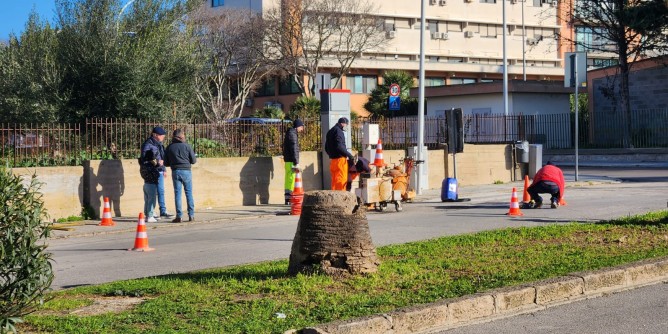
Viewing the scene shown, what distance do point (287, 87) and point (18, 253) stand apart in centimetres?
5666

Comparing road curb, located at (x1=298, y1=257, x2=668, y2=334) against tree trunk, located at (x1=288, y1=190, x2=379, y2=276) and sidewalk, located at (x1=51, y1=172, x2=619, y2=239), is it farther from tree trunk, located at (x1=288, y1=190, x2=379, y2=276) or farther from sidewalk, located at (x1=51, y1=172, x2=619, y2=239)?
sidewalk, located at (x1=51, y1=172, x2=619, y2=239)

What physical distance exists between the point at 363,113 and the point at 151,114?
36.9m

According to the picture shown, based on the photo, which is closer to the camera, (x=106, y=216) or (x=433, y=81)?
(x=106, y=216)

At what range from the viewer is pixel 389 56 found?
6309 cm

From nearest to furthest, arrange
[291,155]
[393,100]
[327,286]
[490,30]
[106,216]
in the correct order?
[327,286] < [106,216] < [291,155] < [393,100] < [490,30]

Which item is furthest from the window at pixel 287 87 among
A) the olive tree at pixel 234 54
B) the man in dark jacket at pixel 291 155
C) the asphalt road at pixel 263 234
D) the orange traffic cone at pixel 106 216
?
the orange traffic cone at pixel 106 216

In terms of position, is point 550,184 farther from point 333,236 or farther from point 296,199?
point 333,236

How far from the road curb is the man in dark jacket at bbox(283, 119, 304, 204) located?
10835mm

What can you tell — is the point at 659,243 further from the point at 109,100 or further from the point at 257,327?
the point at 109,100

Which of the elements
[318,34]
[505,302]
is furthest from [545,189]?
[318,34]

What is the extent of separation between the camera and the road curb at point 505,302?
23.3ft

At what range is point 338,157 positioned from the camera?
58.7ft

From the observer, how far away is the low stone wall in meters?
17.8

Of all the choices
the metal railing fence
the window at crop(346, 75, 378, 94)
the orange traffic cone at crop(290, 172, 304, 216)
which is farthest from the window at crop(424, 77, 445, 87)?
the orange traffic cone at crop(290, 172, 304, 216)
